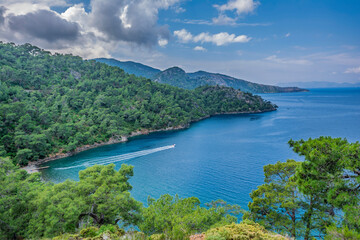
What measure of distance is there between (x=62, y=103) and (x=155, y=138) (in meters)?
26.4

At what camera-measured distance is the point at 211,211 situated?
13672 mm

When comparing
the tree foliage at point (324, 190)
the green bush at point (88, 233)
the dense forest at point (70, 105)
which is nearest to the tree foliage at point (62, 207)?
the green bush at point (88, 233)

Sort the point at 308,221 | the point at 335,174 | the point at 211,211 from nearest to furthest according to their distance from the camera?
1. the point at 335,174
2. the point at 308,221
3. the point at 211,211

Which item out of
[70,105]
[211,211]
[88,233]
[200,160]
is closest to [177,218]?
[211,211]

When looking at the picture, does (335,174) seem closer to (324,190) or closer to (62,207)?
(324,190)

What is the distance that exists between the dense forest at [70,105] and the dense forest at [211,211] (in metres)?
26.0

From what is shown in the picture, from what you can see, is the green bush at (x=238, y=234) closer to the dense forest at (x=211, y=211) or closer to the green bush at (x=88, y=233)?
the dense forest at (x=211, y=211)

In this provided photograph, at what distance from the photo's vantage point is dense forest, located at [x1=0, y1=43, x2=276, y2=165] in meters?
36.8

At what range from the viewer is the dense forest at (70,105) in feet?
121

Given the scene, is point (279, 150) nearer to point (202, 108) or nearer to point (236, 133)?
point (236, 133)

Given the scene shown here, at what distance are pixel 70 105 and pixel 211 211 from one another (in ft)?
176

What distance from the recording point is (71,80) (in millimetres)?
67188

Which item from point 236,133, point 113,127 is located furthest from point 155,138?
point 236,133

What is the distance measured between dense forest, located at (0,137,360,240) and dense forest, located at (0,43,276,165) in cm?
2599
